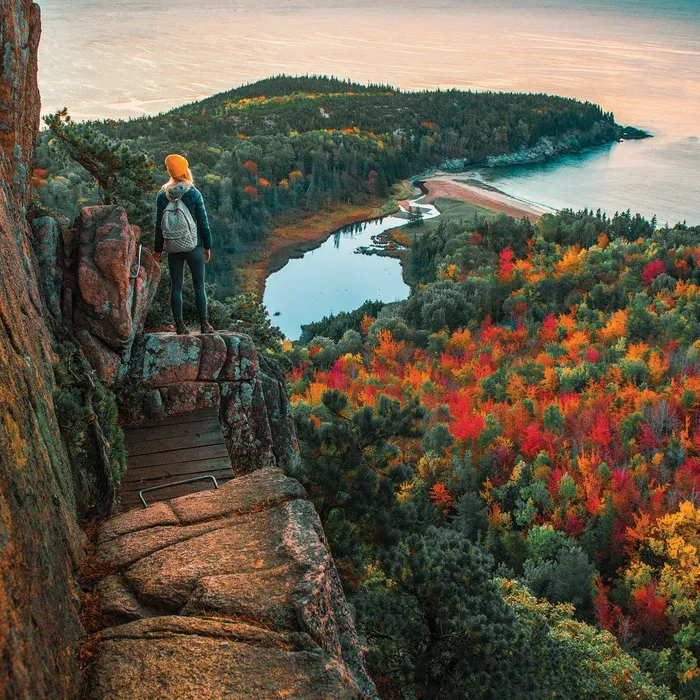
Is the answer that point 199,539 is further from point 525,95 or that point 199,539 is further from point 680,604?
point 525,95

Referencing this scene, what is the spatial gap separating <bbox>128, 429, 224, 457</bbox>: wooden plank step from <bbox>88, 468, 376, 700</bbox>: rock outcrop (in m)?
3.01

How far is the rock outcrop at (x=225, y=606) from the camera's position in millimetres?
5695

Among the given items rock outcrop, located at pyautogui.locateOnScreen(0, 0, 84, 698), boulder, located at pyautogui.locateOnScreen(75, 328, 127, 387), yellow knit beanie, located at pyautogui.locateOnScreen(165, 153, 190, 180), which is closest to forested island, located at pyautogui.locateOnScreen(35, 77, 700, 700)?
boulder, located at pyautogui.locateOnScreen(75, 328, 127, 387)

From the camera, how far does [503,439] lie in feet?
111

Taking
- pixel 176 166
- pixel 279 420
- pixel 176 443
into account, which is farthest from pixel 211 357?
pixel 176 166

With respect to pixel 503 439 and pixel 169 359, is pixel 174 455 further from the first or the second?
pixel 503 439

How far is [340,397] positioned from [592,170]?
356ft

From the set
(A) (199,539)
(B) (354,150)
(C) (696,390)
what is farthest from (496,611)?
(B) (354,150)

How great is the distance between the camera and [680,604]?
75.6 ft

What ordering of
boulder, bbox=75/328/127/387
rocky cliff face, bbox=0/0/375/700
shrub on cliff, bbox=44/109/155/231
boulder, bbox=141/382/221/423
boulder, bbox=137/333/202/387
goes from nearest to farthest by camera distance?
rocky cliff face, bbox=0/0/375/700, boulder, bbox=75/328/127/387, boulder, bbox=141/382/221/423, boulder, bbox=137/333/202/387, shrub on cliff, bbox=44/109/155/231

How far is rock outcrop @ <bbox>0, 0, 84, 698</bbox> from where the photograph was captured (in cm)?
473

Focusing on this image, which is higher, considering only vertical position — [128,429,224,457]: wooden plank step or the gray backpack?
the gray backpack

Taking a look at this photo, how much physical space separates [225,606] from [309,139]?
107415 millimetres

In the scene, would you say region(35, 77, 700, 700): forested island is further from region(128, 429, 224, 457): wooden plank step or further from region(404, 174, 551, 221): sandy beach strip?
region(404, 174, 551, 221): sandy beach strip
